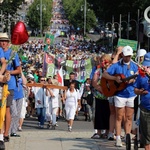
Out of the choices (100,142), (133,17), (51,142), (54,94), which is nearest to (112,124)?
(100,142)

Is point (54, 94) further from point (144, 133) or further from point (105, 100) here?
point (144, 133)

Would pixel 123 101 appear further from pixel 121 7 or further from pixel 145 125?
pixel 121 7

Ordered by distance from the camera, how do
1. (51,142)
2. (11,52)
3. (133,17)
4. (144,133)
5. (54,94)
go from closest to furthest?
(144,133), (11,52), (51,142), (54,94), (133,17)

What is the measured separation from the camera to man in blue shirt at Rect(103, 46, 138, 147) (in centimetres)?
1040

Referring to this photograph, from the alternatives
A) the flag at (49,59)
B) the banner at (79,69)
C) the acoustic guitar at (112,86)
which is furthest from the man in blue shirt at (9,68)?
the banner at (79,69)

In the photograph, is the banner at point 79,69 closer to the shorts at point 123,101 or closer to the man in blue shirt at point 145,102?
the shorts at point 123,101

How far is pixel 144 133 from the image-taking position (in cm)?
905

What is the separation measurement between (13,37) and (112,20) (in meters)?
73.6

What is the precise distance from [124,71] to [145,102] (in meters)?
1.39

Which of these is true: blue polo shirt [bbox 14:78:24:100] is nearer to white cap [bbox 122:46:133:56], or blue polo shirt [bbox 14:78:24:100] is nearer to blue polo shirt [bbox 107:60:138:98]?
blue polo shirt [bbox 107:60:138:98]

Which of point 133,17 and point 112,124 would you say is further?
point 133,17

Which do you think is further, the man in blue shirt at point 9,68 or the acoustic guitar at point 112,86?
the man in blue shirt at point 9,68

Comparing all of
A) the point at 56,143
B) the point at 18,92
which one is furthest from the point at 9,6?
the point at 56,143

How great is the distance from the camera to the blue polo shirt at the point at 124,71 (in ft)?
34.2
